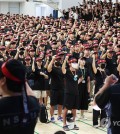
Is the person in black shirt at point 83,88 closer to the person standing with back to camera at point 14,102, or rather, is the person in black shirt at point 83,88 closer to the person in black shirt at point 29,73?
the person in black shirt at point 29,73

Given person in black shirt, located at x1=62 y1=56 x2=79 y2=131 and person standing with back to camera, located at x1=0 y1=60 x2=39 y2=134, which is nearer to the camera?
person standing with back to camera, located at x1=0 y1=60 x2=39 y2=134

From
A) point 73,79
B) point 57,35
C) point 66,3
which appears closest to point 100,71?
point 73,79

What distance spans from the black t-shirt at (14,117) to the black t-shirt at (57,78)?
7.39m

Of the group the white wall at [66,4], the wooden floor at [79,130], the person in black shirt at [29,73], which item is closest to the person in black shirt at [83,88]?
the wooden floor at [79,130]

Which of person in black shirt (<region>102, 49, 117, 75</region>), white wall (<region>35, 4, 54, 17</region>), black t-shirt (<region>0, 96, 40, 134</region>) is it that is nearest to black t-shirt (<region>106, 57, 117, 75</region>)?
person in black shirt (<region>102, 49, 117, 75</region>)

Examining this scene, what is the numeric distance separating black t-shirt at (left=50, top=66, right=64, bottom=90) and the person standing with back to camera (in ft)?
24.3

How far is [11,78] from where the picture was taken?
3424 mm

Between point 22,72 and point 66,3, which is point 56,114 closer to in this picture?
point 22,72

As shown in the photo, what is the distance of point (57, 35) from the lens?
61.8ft

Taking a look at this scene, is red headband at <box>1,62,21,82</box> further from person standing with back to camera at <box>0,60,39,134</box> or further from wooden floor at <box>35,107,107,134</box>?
wooden floor at <box>35,107,107,134</box>

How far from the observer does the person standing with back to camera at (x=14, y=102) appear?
3.39 meters

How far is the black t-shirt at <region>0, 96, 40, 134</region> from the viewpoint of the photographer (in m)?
3.38

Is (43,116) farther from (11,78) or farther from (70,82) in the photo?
(11,78)

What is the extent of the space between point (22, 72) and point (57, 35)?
15.4 meters
